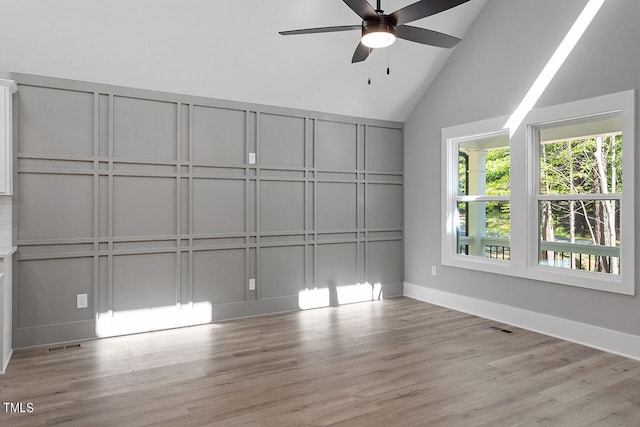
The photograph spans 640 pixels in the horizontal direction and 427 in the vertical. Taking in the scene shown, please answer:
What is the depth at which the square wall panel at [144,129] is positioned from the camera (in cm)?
411

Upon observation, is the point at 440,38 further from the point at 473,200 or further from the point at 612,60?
the point at 473,200

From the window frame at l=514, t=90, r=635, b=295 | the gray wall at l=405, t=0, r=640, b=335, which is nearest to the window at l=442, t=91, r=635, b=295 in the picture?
the window frame at l=514, t=90, r=635, b=295

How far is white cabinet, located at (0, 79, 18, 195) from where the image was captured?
341cm

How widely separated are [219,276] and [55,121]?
2.11 m

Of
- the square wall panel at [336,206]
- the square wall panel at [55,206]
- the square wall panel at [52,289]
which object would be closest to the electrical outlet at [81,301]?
the square wall panel at [52,289]

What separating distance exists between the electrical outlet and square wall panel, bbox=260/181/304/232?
1.84 meters

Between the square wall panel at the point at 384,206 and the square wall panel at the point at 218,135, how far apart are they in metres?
1.83

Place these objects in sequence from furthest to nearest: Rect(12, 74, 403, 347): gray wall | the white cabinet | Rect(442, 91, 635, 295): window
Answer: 1. Rect(12, 74, 403, 347): gray wall
2. Rect(442, 91, 635, 295): window
3. the white cabinet

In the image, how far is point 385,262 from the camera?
576 centimetres

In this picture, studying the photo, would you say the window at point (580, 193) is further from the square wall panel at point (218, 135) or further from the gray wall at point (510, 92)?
the square wall panel at point (218, 135)

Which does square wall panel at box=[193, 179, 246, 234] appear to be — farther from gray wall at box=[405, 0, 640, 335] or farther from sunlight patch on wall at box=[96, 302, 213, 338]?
gray wall at box=[405, 0, 640, 335]

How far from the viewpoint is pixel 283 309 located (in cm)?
498

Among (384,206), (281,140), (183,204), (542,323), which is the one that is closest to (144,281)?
(183,204)

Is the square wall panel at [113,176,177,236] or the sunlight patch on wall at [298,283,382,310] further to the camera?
the sunlight patch on wall at [298,283,382,310]
